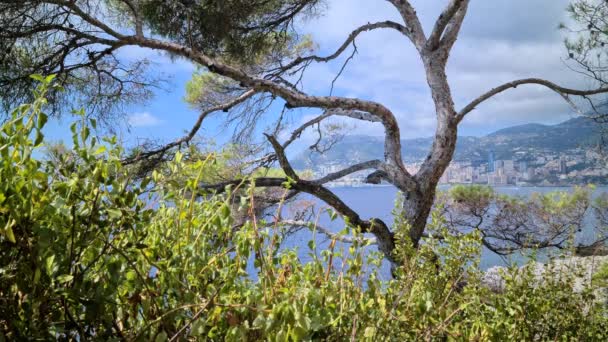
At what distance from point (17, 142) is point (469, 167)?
10049mm

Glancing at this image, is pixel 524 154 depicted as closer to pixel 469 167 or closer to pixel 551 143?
pixel 551 143

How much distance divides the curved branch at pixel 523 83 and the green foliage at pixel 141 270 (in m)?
3.81

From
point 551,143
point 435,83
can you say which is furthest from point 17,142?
point 551,143

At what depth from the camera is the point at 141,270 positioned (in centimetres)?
66

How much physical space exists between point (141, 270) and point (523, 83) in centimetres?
442

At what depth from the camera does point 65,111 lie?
14.3 ft

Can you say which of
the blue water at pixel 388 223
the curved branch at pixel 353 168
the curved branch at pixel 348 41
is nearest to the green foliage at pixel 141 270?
the blue water at pixel 388 223

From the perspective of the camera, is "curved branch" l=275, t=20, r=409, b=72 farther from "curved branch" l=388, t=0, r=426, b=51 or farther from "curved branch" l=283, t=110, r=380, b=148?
"curved branch" l=283, t=110, r=380, b=148

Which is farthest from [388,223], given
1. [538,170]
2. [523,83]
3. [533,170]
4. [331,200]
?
[533,170]

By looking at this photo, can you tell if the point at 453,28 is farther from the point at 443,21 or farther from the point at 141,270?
the point at 141,270

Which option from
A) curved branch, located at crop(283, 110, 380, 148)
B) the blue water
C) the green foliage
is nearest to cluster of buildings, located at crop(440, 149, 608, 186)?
the blue water

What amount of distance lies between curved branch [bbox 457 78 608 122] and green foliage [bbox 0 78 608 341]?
12.5 feet

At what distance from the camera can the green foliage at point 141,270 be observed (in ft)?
1.77

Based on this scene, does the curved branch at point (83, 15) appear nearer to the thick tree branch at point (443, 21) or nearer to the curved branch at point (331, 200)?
the curved branch at point (331, 200)
